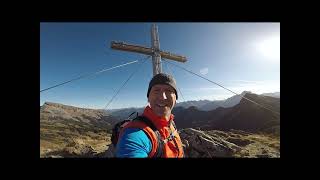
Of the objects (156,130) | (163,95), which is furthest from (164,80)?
(156,130)

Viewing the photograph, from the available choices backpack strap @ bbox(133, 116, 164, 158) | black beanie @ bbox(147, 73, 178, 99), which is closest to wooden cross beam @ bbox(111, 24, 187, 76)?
black beanie @ bbox(147, 73, 178, 99)

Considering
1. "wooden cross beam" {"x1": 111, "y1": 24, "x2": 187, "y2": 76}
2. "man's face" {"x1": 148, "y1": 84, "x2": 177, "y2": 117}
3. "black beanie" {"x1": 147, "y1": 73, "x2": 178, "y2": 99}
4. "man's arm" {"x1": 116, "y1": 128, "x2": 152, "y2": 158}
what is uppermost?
"wooden cross beam" {"x1": 111, "y1": 24, "x2": 187, "y2": 76}

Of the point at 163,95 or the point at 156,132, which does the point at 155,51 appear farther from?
the point at 156,132

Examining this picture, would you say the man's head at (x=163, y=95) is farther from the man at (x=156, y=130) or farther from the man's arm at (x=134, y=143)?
the man's arm at (x=134, y=143)

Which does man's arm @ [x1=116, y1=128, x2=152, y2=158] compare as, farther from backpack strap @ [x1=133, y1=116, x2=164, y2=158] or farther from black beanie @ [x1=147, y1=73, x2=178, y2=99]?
black beanie @ [x1=147, y1=73, x2=178, y2=99]

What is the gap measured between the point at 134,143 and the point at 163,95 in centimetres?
49

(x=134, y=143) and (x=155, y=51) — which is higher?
(x=155, y=51)

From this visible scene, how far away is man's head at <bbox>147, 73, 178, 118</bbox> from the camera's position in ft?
9.57

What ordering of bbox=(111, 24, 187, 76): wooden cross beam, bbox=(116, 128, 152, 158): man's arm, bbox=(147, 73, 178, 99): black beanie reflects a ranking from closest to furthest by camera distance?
bbox=(116, 128, 152, 158): man's arm < bbox=(147, 73, 178, 99): black beanie < bbox=(111, 24, 187, 76): wooden cross beam

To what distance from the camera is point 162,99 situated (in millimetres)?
2934

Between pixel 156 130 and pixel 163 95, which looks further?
pixel 163 95

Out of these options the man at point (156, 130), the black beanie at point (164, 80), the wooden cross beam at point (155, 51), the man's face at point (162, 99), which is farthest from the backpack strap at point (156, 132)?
the wooden cross beam at point (155, 51)
